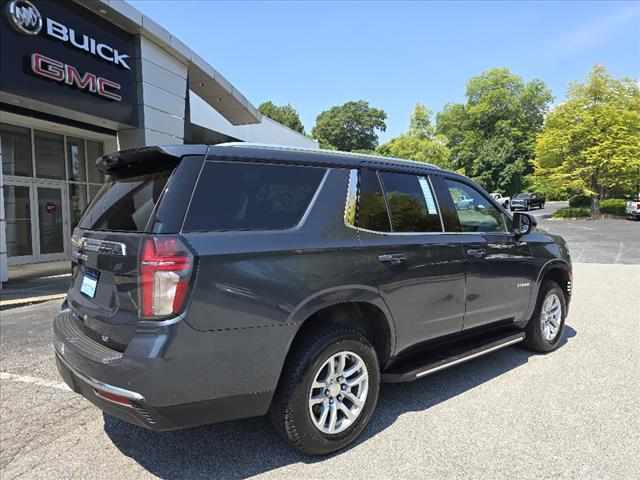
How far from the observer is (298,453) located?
2930 mm

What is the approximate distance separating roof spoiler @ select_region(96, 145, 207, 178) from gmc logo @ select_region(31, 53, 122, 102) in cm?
817

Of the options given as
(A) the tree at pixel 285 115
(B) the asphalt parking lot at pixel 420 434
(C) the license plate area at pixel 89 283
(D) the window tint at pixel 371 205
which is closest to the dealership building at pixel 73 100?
(B) the asphalt parking lot at pixel 420 434

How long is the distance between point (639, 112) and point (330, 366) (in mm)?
35610

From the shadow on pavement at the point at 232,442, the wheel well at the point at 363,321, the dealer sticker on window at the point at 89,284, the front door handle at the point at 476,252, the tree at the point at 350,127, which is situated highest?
the tree at the point at 350,127

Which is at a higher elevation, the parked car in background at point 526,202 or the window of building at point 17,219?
the parked car in background at point 526,202

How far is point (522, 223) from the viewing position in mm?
4523

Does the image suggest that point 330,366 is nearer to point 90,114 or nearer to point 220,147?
point 220,147

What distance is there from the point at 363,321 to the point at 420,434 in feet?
2.80

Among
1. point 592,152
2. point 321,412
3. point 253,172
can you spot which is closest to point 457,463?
point 321,412

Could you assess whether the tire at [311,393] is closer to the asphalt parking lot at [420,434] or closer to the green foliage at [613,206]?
the asphalt parking lot at [420,434]

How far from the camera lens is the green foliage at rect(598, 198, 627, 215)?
30.7 m

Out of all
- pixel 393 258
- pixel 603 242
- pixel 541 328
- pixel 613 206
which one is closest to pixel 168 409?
pixel 393 258

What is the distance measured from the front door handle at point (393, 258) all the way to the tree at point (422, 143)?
3420 centimetres

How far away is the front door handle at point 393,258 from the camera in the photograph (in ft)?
10.4
